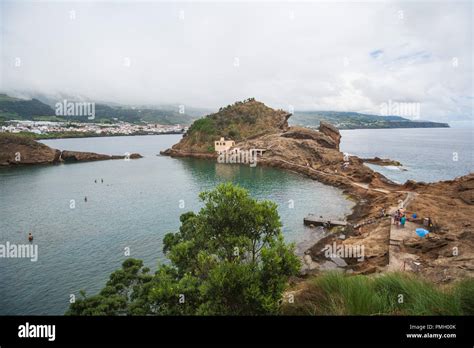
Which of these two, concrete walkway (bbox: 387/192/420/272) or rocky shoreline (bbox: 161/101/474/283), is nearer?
concrete walkway (bbox: 387/192/420/272)

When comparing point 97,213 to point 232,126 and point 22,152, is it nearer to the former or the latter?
point 22,152

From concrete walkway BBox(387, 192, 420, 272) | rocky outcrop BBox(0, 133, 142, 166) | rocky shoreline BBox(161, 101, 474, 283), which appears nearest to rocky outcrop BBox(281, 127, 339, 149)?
rocky shoreline BBox(161, 101, 474, 283)

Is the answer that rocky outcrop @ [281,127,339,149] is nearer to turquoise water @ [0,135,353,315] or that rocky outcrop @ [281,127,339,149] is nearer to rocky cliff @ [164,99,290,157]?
rocky cliff @ [164,99,290,157]

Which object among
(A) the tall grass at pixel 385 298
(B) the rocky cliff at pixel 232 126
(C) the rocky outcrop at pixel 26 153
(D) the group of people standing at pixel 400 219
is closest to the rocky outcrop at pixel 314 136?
(B) the rocky cliff at pixel 232 126

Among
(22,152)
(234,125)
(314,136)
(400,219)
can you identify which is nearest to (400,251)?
(400,219)

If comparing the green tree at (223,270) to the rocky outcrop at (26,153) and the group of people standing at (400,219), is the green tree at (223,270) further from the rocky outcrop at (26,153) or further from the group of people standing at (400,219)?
the rocky outcrop at (26,153)

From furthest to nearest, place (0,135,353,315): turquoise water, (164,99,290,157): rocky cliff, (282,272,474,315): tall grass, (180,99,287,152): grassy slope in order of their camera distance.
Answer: (180,99,287,152): grassy slope
(164,99,290,157): rocky cliff
(0,135,353,315): turquoise water
(282,272,474,315): tall grass

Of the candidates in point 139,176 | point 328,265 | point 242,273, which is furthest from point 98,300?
point 139,176
